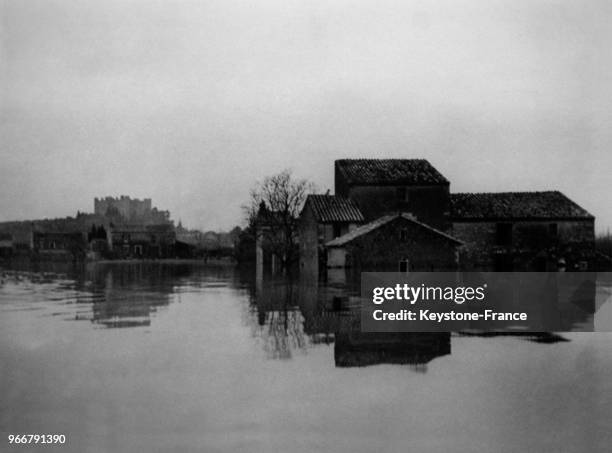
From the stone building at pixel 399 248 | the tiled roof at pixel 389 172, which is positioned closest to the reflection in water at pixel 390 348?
the stone building at pixel 399 248

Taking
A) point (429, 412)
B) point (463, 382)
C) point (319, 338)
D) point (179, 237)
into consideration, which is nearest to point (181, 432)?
point (429, 412)

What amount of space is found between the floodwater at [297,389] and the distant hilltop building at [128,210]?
370cm

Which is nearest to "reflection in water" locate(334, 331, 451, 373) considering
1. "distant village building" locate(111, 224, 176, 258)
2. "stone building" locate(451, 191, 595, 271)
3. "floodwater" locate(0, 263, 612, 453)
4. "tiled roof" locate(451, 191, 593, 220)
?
"floodwater" locate(0, 263, 612, 453)

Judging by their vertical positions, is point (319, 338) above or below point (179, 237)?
below

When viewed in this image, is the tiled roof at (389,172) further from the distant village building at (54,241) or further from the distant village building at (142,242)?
the distant village building at (54,241)

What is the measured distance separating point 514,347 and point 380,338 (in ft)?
6.53

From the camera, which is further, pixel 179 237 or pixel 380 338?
pixel 179 237

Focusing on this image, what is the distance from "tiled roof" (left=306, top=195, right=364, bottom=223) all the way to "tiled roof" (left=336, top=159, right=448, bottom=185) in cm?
116

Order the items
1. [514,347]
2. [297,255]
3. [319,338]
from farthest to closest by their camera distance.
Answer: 1. [297,255]
2. [319,338]
3. [514,347]

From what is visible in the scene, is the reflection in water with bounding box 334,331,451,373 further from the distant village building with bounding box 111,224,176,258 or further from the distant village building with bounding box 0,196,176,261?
the distant village building with bounding box 111,224,176,258

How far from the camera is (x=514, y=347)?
9.23m

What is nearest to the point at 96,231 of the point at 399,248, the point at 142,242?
the point at 142,242

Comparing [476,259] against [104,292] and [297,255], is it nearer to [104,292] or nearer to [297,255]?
[297,255]

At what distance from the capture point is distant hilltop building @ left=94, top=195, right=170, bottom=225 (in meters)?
14.2
